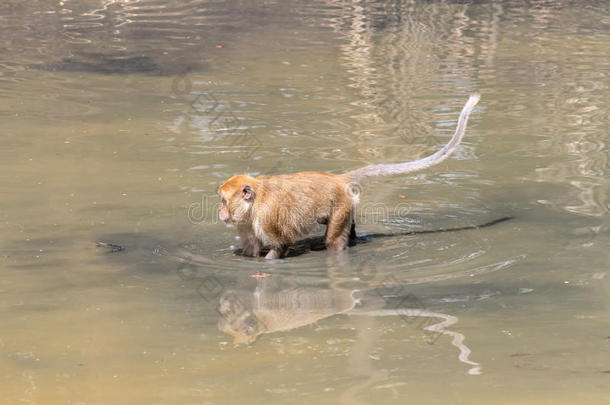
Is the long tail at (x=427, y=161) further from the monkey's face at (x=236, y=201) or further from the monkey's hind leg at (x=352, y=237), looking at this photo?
the monkey's face at (x=236, y=201)

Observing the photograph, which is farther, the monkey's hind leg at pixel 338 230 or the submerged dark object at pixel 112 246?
the submerged dark object at pixel 112 246

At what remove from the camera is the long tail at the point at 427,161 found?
8.63 meters

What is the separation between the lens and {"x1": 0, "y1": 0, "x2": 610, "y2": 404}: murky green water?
19.1 feet

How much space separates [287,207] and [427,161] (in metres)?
1.46

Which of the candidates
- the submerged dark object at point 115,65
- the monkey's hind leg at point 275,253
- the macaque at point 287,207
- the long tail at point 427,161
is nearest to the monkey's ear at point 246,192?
the macaque at point 287,207

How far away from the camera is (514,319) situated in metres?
6.66

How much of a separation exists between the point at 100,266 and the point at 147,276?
1.72 ft

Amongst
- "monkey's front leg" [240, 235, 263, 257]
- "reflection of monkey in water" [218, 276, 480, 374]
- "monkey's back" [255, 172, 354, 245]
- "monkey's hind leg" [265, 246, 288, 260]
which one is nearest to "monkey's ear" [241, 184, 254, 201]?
"monkey's back" [255, 172, 354, 245]

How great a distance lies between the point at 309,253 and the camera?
28.4 ft

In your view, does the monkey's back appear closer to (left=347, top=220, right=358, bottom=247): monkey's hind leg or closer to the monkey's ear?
the monkey's ear

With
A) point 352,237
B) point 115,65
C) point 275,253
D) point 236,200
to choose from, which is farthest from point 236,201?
point 115,65

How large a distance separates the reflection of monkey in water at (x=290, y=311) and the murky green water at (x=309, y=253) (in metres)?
0.02

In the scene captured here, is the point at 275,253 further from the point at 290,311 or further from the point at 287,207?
the point at 290,311

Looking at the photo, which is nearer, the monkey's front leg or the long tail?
the monkey's front leg
